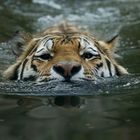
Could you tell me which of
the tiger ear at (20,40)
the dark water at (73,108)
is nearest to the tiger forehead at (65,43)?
the tiger ear at (20,40)

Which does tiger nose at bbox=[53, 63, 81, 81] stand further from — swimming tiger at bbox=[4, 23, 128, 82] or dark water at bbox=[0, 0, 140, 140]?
dark water at bbox=[0, 0, 140, 140]

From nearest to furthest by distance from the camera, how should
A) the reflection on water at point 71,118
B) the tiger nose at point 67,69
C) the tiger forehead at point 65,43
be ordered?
the reflection on water at point 71,118 → the tiger nose at point 67,69 → the tiger forehead at point 65,43

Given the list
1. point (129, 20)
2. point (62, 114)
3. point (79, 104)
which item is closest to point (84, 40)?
point (79, 104)

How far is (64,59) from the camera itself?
536 centimetres

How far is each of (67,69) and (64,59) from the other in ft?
0.92

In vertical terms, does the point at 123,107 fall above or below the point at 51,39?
below

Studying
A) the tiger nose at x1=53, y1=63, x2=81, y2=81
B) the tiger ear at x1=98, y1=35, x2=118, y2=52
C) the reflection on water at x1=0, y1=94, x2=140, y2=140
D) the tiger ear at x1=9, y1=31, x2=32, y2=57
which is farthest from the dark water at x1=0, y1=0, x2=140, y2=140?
the tiger ear at x1=9, y1=31, x2=32, y2=57

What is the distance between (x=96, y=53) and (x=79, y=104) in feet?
4.96

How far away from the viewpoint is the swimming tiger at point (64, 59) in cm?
524

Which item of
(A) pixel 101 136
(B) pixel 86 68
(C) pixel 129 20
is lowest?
(A) pixel 101 136

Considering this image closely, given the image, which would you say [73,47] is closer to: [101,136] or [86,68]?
[86,68]

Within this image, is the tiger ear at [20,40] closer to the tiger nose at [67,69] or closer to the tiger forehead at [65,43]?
the tiger forehead at [65,43]

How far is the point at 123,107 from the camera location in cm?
464

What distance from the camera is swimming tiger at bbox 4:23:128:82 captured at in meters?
5.24
